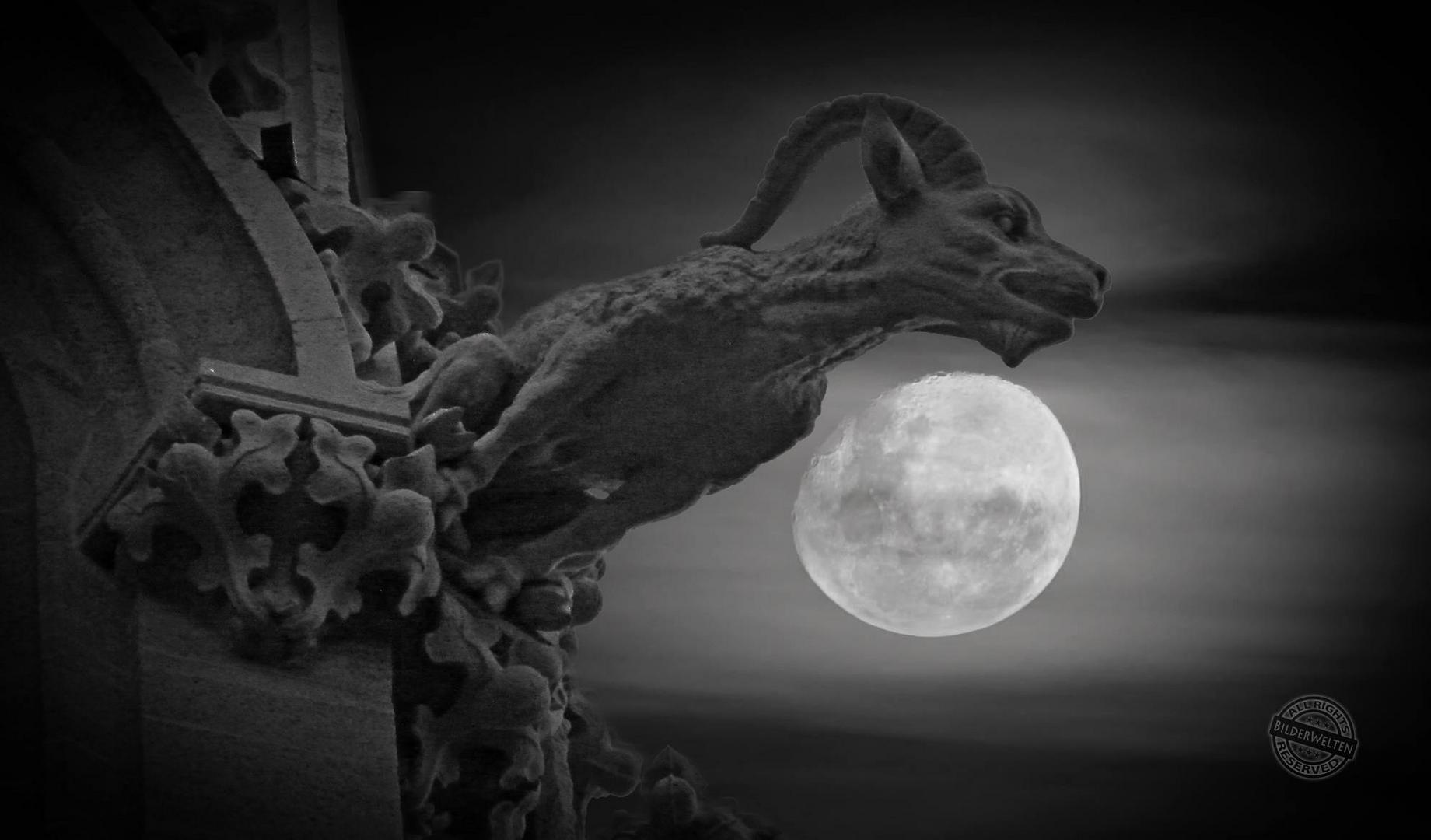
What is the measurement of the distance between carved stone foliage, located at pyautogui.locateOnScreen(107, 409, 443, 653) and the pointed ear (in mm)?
1592

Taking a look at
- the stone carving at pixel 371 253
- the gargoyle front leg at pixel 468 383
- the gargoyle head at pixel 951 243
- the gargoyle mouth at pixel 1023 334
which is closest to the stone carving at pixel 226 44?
the stone carving at pixel 371 253

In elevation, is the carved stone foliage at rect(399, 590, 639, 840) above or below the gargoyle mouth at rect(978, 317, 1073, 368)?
below

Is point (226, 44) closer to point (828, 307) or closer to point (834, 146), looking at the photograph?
point (834, 146)

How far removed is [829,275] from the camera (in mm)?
6645

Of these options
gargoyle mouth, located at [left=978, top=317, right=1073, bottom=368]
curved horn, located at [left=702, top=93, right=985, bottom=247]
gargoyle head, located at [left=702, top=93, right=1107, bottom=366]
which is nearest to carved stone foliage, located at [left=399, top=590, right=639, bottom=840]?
curved horn, located at [left=702, top=93, right=985, bottom=247]

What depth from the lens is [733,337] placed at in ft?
21.9

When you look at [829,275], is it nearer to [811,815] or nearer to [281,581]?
[281,581]

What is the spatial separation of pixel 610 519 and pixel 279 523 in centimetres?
Answer: 119

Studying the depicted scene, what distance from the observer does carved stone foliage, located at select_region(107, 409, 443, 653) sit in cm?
595

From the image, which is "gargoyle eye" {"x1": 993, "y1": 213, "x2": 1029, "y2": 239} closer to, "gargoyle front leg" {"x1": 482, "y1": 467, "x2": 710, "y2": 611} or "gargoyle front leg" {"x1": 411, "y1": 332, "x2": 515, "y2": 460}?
"gargoyle front leg" {"x1": 482, "y1": 467, "x2": 710, "y2": 611}

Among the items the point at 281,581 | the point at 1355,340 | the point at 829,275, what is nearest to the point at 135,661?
the point at 281,581

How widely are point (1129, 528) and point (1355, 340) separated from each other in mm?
1494

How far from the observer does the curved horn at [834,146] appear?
6.72 meters

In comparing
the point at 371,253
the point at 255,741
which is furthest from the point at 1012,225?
the point at 255,741
